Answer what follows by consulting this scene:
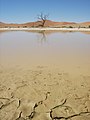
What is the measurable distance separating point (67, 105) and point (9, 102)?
3.42 feet

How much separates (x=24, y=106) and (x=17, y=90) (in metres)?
0.70

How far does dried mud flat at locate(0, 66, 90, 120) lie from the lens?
2.67 meters

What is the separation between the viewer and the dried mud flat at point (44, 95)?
2672 millimetres

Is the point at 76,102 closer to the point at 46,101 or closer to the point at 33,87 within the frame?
the point at 46,101

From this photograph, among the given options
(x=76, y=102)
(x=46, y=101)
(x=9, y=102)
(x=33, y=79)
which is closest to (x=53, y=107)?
(x=46, y=101)

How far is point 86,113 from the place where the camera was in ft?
8.81

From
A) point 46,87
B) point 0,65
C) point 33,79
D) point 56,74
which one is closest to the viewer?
point 46,87

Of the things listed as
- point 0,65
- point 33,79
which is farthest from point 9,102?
point 0,65

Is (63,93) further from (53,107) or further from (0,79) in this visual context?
(0,79)

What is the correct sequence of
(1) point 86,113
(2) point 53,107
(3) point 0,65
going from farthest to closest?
(3) point 0,65 → (2) point 53,107 → (1) point 86,113

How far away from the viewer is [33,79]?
4148mm

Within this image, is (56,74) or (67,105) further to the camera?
(56,74)

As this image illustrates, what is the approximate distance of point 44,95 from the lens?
130 inches

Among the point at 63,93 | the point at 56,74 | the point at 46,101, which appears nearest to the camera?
the point at 46,101
